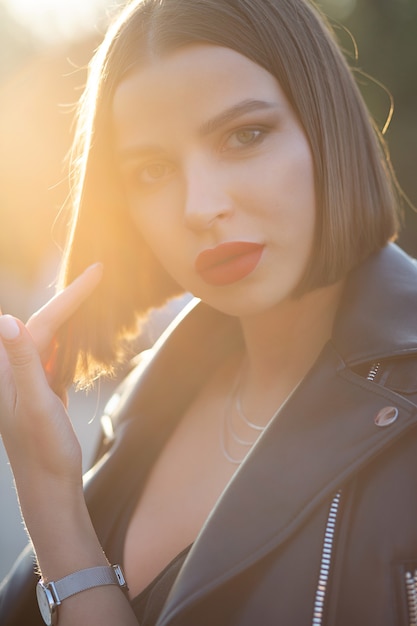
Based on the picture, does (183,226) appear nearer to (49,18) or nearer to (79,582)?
(79,582)

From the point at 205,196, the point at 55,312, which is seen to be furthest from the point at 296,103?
the point at 55,312

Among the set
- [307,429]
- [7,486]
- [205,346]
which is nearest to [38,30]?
[7,486]

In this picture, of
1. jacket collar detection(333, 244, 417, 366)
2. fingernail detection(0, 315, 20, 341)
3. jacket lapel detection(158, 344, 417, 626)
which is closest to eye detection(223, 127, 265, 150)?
jacket collar detection(333, 244, 417, 366)

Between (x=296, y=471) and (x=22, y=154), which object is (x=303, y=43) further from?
(x=22, y=154)

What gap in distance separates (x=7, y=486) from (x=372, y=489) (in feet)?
19.4

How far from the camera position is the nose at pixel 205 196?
1941 mm

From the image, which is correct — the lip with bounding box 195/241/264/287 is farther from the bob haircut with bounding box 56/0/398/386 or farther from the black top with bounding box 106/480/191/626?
the black top with bounding box 106/480/191/626

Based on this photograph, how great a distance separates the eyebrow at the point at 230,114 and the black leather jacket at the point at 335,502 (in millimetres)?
568

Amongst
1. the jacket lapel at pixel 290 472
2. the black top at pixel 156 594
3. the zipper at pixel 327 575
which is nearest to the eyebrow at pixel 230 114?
the jacket lapel at pixel 290 472

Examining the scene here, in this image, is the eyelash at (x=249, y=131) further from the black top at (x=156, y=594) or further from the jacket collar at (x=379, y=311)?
the black top at (x=156, y=594)

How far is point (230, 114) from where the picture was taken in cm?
195

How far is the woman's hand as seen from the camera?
6.53ft

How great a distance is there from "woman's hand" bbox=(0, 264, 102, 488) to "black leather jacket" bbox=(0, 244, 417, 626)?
18.9 inches

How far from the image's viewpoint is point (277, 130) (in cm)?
200
